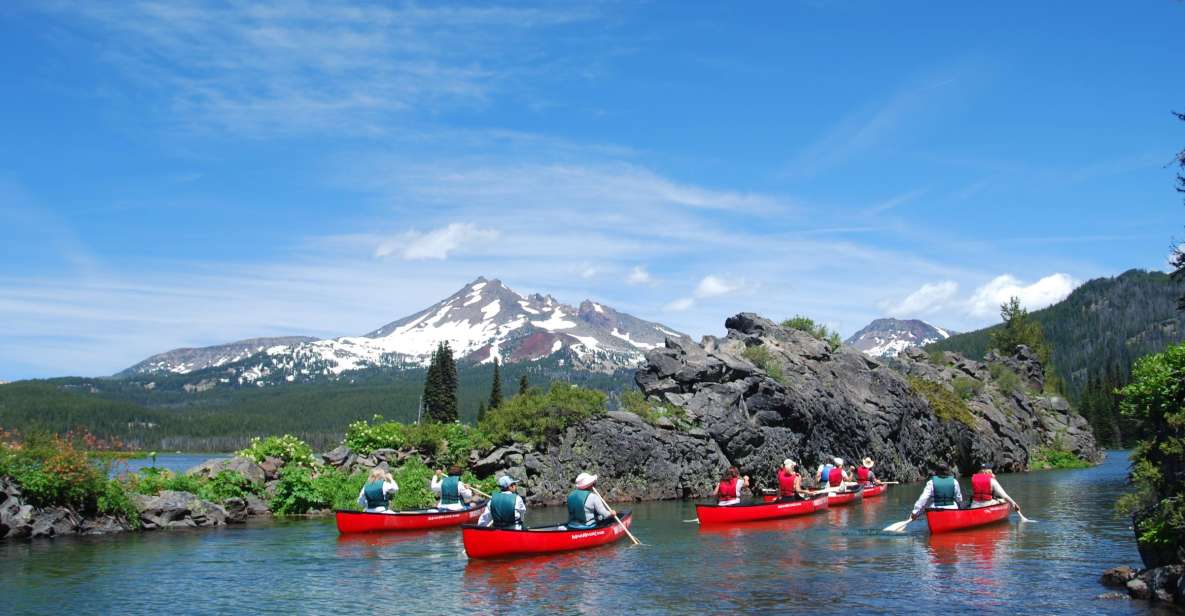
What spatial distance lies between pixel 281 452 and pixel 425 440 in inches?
326

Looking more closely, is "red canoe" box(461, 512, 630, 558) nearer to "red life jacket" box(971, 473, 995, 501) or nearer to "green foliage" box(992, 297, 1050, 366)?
"red life jacket" box(971, 473, 995, 501)

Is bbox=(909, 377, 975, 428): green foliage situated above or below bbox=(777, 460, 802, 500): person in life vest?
above

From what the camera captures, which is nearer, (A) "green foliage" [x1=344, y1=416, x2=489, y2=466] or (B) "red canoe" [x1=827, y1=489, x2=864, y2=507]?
(B) "red canoe" [x1=827, y1=489, x2=864, y2=507]

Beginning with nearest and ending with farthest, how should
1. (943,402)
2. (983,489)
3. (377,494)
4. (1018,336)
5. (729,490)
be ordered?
1. (983,489)
2. (377,494)
3. (729,490)
4. (943,402)
5. (1018,336)

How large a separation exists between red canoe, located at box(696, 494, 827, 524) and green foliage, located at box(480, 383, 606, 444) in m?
14.4

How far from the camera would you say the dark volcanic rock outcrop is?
212 ft

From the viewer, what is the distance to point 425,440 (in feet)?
180

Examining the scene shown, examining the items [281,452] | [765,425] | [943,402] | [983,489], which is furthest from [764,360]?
[281,452]

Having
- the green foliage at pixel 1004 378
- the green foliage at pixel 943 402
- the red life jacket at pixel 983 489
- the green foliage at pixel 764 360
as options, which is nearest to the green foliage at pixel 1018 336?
the green foliage at pixel 1004 378

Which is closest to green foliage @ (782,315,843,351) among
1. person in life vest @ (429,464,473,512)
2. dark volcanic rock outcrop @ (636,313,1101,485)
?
dark volcanic rock outcrop @ (636,313,1101,485)

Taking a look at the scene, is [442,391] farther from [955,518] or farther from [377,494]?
[955,518]

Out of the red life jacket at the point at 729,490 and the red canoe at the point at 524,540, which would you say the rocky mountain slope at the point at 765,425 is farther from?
the red canoe at the point at 524,540

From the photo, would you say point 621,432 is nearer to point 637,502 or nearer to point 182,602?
point 637,502

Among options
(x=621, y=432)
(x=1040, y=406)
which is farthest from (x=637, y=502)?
(x=1040, y=406)
